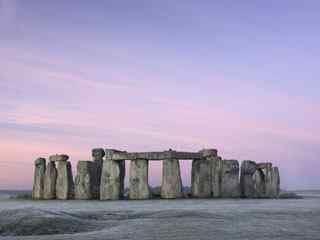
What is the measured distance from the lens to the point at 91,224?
440 inches

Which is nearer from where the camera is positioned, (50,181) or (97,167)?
(97,167)

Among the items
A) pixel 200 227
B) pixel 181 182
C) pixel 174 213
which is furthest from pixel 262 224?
pixel 181 182

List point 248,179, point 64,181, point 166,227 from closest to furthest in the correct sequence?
point 166,227 < point 248,179 < point 64,181

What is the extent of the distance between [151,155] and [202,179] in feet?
9.07

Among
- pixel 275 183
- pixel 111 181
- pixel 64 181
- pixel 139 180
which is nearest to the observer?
pixel 139 180

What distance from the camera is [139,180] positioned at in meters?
26.0

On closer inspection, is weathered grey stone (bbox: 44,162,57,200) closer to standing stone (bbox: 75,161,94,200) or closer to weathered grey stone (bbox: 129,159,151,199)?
standing stone (bbox: 75,161,94,200)

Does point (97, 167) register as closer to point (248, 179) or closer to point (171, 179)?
point (171, 179)

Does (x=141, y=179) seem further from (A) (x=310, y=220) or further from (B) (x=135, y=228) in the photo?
(B) (x=135, y=228)

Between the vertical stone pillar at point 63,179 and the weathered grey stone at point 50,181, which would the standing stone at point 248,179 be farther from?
the weathered grey stone at point 50,181

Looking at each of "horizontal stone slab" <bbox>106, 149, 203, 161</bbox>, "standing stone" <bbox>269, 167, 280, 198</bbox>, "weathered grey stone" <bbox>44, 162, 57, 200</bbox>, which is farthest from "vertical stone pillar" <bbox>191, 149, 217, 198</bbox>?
"weathered grey stone" <bbox>44, 162, 57, 200</bbox>

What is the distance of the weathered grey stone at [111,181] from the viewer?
26250 mm

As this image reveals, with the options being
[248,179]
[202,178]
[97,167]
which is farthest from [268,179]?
[97,167]

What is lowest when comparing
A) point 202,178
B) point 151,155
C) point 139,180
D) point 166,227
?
point 166,227
